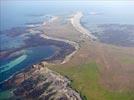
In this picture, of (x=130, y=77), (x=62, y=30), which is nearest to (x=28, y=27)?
(x=62, y=30)

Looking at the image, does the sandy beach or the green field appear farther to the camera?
the sandy beach

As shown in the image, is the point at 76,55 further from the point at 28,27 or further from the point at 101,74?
the point at 28,27

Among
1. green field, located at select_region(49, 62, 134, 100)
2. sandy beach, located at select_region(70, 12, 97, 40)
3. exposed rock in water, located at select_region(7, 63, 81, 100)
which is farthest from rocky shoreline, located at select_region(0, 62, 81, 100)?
sandy beach, located at select_region(70, 12, 97, 40)

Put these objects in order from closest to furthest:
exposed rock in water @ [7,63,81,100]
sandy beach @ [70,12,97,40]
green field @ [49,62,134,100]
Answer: green field @ [49,62,134,100] < exposed rock in water @ [7,63,81,100] < sandy beach @ [70,12,97,40]

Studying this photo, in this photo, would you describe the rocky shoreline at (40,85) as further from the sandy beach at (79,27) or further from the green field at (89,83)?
the sandy beach at (79,27)

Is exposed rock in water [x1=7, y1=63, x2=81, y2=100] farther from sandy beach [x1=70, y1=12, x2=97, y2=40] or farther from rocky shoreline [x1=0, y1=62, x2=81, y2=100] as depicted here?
sandy beach [x1=70, y1=12, x2=97, y2=40]

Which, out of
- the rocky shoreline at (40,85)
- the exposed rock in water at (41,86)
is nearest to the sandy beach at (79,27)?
the rocky shoreline at (40,85)
